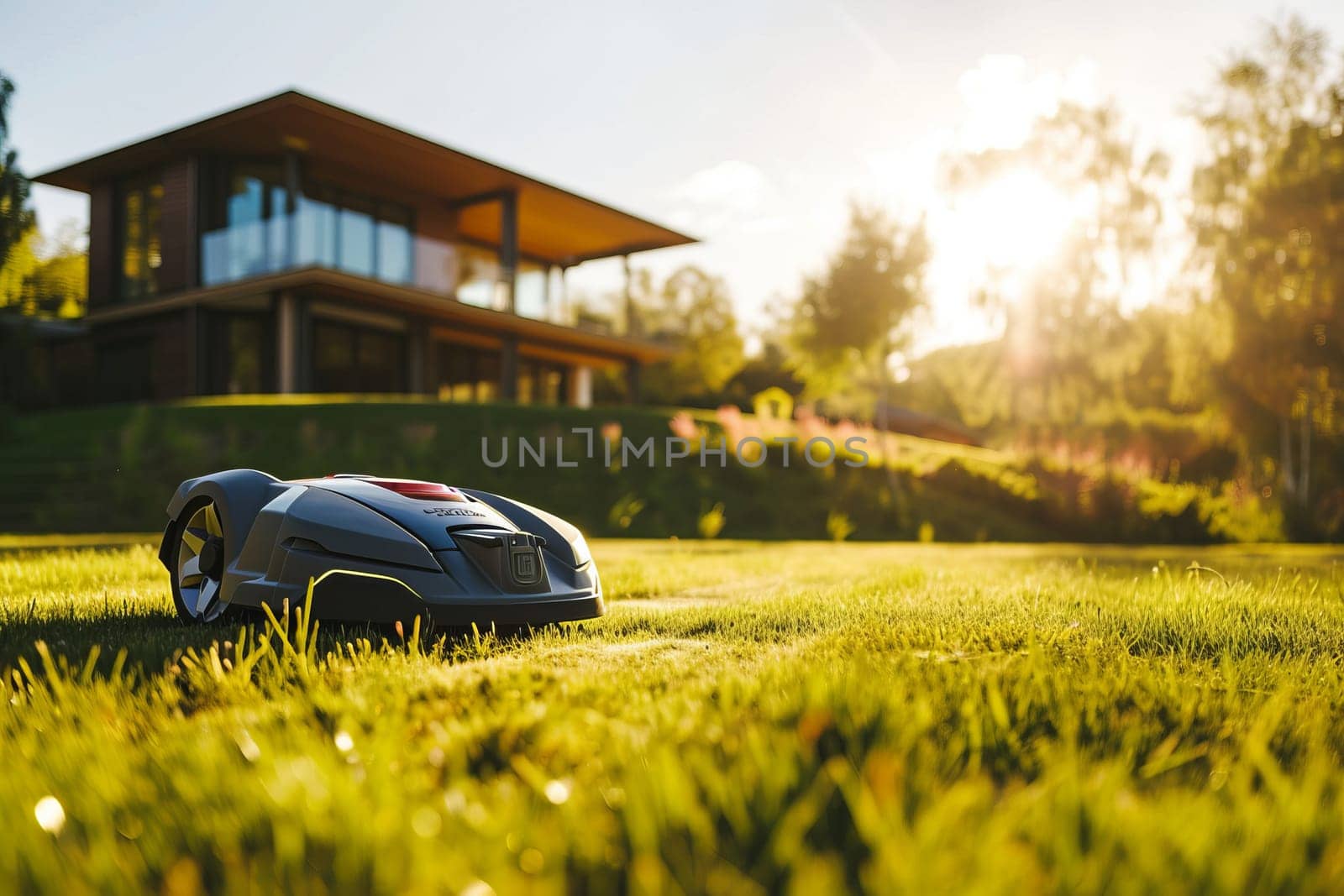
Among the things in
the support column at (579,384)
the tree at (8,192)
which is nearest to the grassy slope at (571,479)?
the tree at (8,192)

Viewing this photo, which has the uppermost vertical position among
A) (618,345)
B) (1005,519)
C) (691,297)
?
(691,297)

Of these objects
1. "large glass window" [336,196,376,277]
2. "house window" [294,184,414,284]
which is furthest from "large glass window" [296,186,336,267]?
"large glass window" [336,196,376,277]

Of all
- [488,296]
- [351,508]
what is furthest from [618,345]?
[351,508]

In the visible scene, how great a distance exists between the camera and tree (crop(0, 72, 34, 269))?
1778cm

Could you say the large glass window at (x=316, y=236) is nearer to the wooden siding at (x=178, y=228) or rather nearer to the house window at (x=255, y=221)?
the house window at (x=255, y=221)

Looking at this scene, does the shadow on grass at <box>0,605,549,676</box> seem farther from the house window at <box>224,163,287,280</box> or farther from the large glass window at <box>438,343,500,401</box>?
the large glass window at <box>438,343,500,401</box>

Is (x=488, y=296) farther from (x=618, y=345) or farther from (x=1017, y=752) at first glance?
(x=1017, y=752)

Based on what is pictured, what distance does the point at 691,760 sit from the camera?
2.19 metres

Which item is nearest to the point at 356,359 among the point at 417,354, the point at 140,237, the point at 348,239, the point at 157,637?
the point at 417,354

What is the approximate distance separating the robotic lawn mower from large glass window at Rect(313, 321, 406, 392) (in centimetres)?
2302

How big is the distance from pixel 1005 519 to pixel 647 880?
1733 centimetres

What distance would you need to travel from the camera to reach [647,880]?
147 centimetres

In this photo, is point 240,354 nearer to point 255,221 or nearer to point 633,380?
point 255,221

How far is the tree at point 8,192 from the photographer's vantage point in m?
17.8
